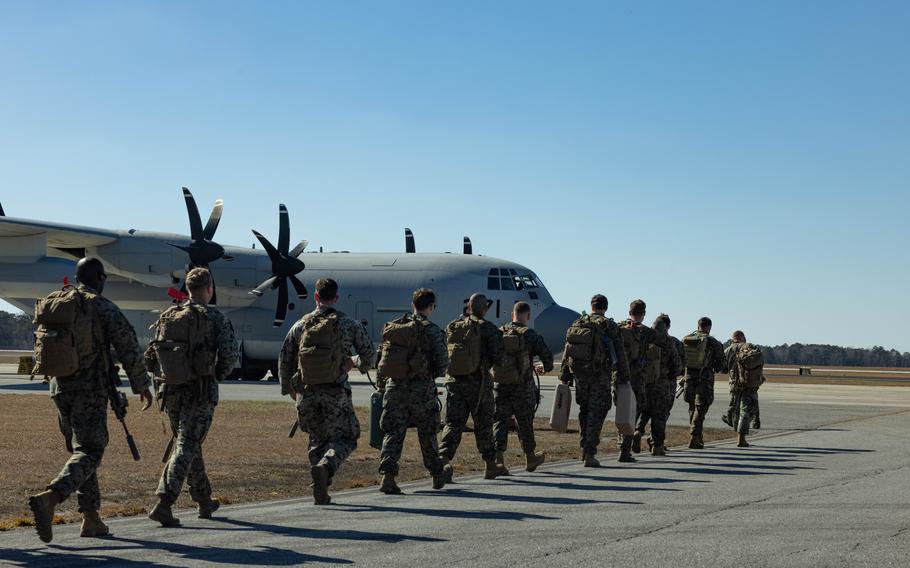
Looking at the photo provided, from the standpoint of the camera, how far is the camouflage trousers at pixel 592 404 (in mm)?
14156

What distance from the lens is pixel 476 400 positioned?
12398 millimetres

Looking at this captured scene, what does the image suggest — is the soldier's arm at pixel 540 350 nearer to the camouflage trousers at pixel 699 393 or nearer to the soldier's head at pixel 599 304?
the soldier's head at pixel 599 304

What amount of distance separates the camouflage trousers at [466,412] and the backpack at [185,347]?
13.2 feet

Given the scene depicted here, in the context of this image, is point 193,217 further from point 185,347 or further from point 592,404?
point 185,347

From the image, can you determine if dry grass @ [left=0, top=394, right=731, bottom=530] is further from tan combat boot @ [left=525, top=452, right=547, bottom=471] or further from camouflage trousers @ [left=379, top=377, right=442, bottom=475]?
camouflage trousers @ [left=379, top=377, right=442, bottom=475]

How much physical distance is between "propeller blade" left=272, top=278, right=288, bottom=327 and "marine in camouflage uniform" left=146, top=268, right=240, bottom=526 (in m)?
25.1

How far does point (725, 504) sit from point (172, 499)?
4.93 m

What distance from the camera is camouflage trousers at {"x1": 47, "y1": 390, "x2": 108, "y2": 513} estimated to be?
26.5 feet

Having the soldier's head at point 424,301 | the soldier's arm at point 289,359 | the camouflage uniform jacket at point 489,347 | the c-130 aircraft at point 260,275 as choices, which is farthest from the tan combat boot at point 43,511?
the c-130 aircraft at point 260,275

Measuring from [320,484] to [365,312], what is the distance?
79.8 ft

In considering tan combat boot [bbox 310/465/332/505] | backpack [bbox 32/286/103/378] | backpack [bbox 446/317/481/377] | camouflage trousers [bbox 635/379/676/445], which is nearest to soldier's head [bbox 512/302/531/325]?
backpack [bbox 446/317/481/377]

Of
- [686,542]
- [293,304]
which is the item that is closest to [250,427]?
[686,542]

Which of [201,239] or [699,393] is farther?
[201,239]

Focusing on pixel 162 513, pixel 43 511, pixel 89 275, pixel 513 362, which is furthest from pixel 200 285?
pixel 513 362
